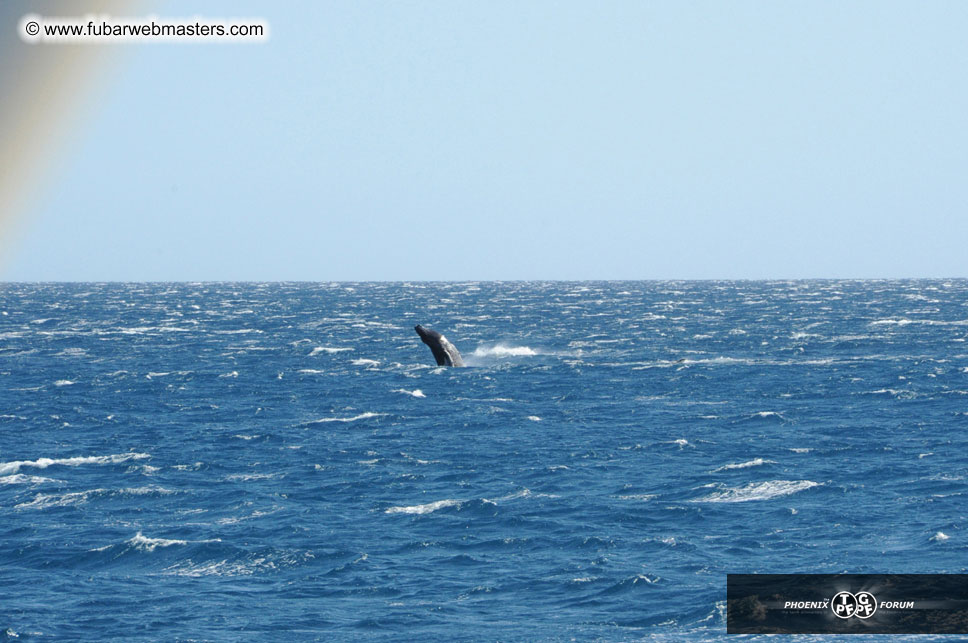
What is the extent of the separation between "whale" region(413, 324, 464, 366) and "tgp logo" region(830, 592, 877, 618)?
5603cm

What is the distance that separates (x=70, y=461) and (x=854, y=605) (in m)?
35.9

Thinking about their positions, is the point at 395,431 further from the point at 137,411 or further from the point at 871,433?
the point at 871,433

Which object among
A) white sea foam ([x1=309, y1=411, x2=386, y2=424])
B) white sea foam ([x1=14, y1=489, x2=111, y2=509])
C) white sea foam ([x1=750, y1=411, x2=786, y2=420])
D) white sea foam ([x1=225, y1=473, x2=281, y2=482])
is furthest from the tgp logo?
white sea foam ([x1=309, y1=411, x2=386, y2=424])

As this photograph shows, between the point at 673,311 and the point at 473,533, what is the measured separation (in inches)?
5770

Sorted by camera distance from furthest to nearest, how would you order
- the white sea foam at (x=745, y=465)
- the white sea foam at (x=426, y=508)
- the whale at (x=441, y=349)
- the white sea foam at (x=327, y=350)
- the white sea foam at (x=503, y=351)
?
the white sea foam at (x=327, y=350) < the white sea foam at (x=503, y=351) < the whale at (x=441, y=349) < the white sea foam at (x=745, y=465) < the white sea foam at (x=426, y=508)

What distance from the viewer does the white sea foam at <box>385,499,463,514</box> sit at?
3988 cm

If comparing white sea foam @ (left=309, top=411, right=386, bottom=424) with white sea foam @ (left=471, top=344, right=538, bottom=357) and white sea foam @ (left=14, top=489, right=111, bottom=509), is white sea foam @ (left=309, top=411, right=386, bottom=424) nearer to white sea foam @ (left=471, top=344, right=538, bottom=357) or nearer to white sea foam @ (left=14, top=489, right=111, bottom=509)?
white sea foam @ (left=14, top=489, right=111, bottom=509)

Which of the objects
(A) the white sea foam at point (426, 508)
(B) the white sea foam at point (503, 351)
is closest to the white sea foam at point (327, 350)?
(B) the white sea foam at point (503, 351)

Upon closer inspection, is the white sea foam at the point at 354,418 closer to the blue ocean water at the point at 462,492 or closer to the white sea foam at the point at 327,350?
the blue ocean water at the point at 462,492

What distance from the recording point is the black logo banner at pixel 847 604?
27.9 metres

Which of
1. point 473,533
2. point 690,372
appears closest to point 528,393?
point 690,372

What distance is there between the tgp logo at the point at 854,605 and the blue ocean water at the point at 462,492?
1.58 m

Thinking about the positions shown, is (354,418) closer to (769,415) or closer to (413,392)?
(413,392)

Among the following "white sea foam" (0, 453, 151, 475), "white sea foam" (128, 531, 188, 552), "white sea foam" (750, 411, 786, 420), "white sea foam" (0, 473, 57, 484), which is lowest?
"white sea foam" (128, 531, 188, 552)
